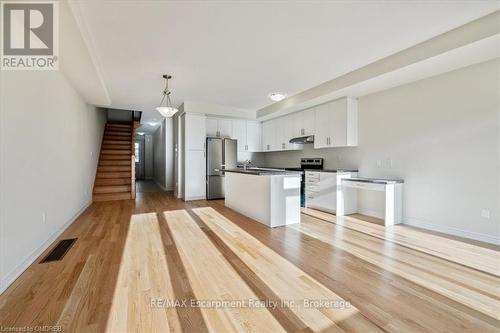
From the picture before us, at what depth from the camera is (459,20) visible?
102 inches

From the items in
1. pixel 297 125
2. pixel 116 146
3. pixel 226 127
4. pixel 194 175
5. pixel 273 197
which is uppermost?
pixel 226 127

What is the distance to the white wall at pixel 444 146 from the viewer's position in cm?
312

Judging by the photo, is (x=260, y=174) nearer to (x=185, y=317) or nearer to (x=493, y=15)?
(x=185, y=317)

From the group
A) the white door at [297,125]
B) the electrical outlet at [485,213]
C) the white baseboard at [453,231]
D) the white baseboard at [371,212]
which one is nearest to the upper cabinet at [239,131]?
the white door at [297,125]

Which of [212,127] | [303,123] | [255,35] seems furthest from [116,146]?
[255,35]

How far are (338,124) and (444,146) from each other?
6.24 ft

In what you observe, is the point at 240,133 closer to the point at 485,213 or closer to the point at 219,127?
the point at 219,127

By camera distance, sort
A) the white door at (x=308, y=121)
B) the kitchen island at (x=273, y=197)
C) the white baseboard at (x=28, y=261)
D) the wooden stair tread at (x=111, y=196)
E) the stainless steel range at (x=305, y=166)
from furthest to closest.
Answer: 1. the wooden stair tread at (x=111, y=196)
2. the white door at (x=308, y=121)
3. the stainless steel range at (x=305, y=166)
4. the kitchen island at (x=273, y=197)
5. the white baseboard at (x=28, y=261)

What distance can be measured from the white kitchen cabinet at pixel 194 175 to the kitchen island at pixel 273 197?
222 centimetres

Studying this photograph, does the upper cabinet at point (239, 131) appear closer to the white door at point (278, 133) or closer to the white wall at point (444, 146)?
the white door at point (278, 133)

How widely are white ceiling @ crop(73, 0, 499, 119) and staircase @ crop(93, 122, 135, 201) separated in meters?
3.37

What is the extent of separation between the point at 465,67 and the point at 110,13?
4.75 metres

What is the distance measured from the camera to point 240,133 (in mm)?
7402

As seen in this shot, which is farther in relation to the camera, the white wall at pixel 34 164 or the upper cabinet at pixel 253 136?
the upper cabinet at pixel 253 136
